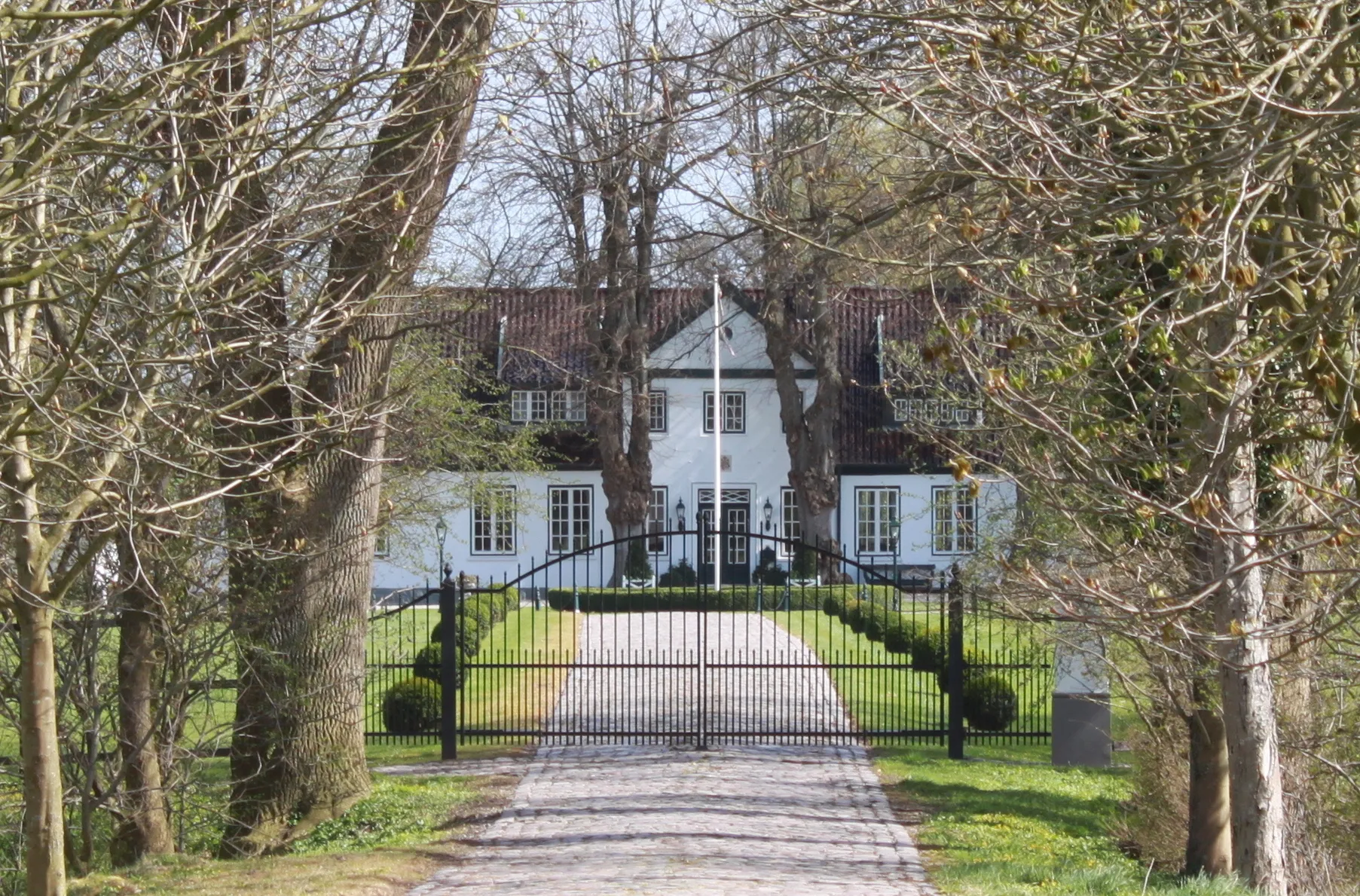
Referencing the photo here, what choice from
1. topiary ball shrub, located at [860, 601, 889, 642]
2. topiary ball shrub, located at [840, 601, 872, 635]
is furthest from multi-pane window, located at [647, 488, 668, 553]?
topiary ball shrub, located at [860, 601, 889, 642]

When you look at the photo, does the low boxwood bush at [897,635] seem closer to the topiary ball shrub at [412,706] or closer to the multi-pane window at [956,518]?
the multi-pane window at [956,518]

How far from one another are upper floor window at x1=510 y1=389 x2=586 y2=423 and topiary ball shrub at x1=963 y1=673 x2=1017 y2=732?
69.7ft

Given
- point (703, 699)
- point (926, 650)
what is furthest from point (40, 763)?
point (926, 650)

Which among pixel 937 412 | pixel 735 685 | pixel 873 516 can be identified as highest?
pixel 937 412

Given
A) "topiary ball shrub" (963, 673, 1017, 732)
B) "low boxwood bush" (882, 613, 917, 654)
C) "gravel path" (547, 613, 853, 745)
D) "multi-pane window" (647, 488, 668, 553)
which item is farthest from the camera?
"multi-pane window" (647, 488, 668, 553)

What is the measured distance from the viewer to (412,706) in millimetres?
15789

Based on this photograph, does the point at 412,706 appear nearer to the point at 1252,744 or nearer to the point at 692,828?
the point at 692,828

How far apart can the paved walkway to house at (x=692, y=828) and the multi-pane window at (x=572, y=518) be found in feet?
74.6

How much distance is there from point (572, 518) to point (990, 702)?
23.4 meters

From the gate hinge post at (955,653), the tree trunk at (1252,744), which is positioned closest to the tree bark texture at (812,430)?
the gate hinge post at (955,653)

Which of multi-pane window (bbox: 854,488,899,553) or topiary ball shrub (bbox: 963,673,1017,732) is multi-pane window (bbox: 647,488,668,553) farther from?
topiary ball shrub (bbox: 963,673,1017,732)

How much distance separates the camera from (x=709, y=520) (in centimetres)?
3878

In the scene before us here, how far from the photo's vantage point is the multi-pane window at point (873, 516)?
37.9 meters

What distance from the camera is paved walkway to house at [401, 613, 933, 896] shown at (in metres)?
8.85
